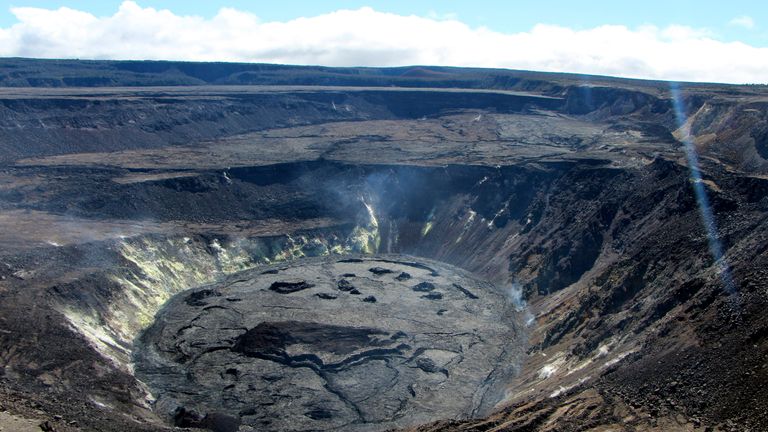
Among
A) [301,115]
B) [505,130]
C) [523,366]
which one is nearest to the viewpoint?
[523,366]

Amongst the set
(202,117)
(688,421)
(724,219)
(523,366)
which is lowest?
(523,366)

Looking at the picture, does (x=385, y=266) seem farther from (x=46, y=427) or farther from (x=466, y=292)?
(x=46, y=427)

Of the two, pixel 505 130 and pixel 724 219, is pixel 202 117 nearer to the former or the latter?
pixel 505 130

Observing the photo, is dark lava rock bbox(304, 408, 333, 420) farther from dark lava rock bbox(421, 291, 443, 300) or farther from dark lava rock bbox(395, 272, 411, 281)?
dark lava rock bbox(395, 272, 411, 281)

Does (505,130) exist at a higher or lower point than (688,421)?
Result: higher

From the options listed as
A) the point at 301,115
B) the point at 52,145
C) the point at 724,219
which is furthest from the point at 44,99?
the point at 724,219

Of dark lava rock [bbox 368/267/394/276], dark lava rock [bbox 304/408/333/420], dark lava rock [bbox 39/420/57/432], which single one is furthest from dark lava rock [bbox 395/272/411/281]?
dark lava rock [bbox 39/420/57/432]
